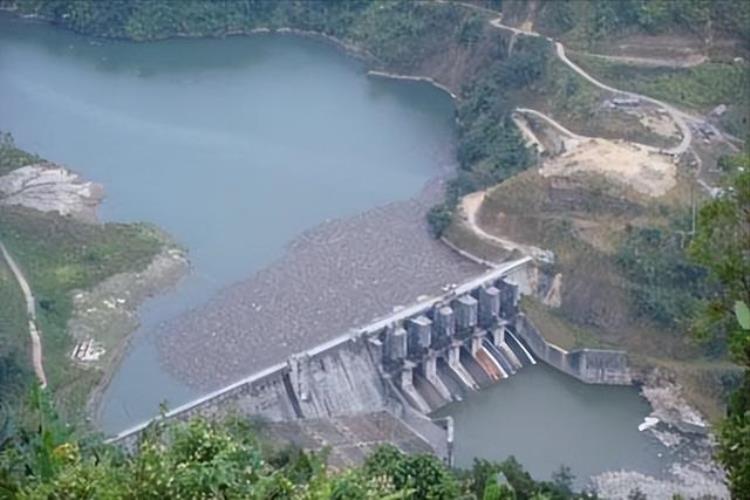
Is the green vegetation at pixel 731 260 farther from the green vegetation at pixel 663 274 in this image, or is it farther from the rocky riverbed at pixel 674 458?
the green vegetation at pixel 663 274

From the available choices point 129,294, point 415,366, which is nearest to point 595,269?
point 415,366

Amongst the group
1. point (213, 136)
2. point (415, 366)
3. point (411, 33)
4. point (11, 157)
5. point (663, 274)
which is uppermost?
point (411, 33)

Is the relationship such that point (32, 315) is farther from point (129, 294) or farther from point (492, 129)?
point (492, 129)

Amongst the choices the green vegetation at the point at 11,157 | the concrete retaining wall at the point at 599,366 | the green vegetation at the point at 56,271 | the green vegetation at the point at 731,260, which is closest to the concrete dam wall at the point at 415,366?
the concrete retaining wall at the point at 599,366

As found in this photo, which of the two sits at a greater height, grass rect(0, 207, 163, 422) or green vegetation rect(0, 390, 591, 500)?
green vegetation rect(0, 390, 591, 500)

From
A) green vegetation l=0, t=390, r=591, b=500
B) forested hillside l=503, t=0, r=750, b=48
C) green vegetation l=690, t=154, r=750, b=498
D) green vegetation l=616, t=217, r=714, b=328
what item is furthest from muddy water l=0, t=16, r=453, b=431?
green vegetation l=690, t=154, r=750, b=498

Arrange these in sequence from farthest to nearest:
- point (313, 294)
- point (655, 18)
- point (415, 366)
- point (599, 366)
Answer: point (655, 18) → point (313, 294) → point (599, 366) → point (415, 366)

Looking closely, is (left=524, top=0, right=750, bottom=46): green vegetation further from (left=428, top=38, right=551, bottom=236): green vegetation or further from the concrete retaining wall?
the concrete retaining wall
